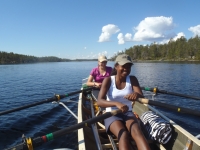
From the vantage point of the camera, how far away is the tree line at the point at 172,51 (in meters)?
109

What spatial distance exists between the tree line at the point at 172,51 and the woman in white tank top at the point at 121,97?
109925 mm

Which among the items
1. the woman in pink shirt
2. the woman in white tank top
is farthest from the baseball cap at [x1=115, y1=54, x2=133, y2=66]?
the woman in pink shirt

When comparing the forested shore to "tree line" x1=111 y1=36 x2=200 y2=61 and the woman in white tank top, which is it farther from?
the woman in white tank top

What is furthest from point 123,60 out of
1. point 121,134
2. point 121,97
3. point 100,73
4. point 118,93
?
point 100,73

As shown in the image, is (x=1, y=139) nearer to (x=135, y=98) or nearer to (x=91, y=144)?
(x=91, y=144)

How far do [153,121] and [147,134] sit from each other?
1.34 feet

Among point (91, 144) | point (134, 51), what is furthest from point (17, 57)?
point (91, 144)

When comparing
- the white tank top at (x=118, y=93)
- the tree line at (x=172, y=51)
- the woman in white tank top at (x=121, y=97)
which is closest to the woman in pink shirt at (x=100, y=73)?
the woman in white tank top at (x=121, y=97)

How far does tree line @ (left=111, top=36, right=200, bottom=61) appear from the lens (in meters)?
109

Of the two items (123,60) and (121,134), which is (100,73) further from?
(121,134)

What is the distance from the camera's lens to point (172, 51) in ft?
394

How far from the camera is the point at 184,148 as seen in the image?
170 inches

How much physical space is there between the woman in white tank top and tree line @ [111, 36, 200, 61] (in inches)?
4328

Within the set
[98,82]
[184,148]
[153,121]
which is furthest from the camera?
[98,82]
